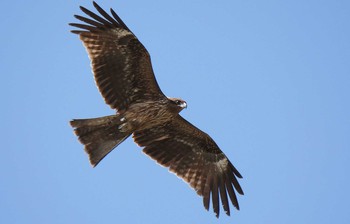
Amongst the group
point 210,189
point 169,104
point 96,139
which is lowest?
point 210,189

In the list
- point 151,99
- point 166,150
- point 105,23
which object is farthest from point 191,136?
point 105,23

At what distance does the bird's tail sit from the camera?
11.7 metres

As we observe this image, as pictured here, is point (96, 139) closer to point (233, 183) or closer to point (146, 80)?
point (146, 80)

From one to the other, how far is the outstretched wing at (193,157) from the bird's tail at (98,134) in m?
1.02

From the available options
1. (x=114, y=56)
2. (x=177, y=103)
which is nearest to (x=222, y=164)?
(x=177, y=103)

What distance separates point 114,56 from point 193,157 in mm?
3042

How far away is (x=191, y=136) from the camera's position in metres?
13.2

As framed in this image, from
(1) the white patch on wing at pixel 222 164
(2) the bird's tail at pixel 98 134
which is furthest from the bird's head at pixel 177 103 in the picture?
(1) the white patch on wing at pixel 222 164

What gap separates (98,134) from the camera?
11.8 meters

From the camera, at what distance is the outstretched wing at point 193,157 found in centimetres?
1284

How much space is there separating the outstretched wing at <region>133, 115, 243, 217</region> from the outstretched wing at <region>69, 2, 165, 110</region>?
1.22m

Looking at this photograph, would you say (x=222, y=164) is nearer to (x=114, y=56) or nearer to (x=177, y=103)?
(x=177, y=103)

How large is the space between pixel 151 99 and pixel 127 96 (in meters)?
0.50

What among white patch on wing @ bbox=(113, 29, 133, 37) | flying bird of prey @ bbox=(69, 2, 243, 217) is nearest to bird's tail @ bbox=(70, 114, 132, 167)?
flying bird of prey @ bbox=(69, 2, 243, 217)
